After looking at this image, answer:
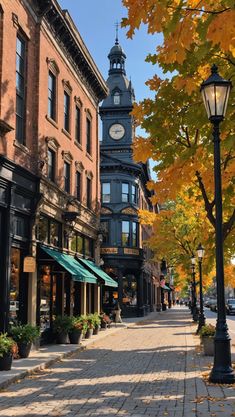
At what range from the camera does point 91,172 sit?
93.2ft

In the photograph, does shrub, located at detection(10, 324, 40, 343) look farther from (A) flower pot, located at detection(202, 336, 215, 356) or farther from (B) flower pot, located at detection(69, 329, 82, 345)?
(A) flower pot, located at detection(202, 336, 215, 356)

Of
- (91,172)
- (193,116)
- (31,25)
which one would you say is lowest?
(193,116)

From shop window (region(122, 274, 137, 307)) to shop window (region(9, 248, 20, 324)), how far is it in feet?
93.9

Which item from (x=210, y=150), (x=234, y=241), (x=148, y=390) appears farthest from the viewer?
(x=234, y=241)

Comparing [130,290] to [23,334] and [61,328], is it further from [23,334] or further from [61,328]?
[23,334]

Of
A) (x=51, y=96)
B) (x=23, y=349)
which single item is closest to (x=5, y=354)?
(x=23, y=349)

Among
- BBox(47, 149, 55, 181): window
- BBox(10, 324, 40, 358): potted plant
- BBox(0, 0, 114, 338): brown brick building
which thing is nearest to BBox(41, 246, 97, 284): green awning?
BBox(0, 0, 114, 338): brown brick building

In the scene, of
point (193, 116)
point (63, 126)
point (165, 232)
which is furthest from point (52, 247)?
point (165, 232)

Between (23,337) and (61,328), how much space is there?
483 cm

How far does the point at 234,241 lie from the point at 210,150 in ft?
20.9

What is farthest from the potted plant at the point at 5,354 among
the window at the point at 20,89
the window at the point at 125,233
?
the window at the point at 125,233

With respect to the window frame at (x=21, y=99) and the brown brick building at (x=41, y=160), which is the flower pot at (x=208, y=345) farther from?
the window frame at (x=21, y=99)

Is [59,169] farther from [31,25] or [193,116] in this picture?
[193,116]

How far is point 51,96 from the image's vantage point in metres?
21.3
